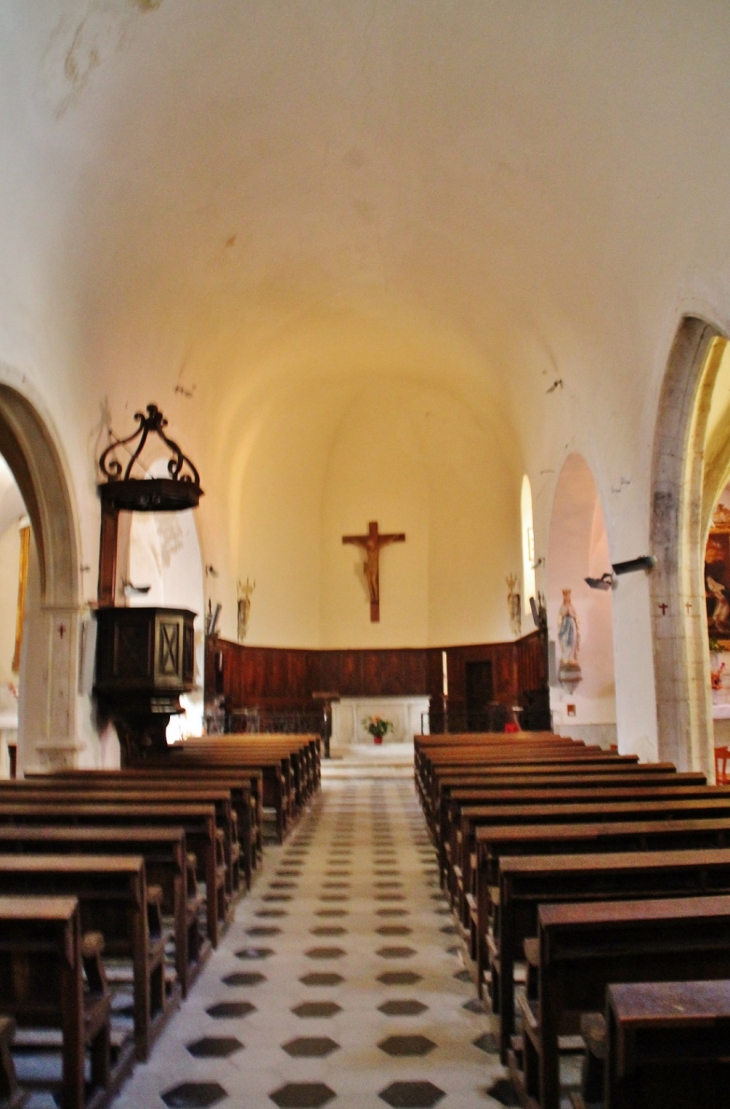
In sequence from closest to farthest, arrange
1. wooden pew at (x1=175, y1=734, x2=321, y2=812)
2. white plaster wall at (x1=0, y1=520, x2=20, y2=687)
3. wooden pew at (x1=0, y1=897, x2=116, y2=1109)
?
wooden pew at (x1=0, y1=897, x2=116, y2=1109) → wooden pew at (x1=175, y1=734, x2=321, y2=812) → white plaster wall at (x1=0, y1=520, x2=20, y2=687)

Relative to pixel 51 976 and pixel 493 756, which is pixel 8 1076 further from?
pixel 493 756

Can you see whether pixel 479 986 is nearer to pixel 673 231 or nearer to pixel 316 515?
pixel 673 231

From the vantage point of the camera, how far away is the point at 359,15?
8445 millimetres

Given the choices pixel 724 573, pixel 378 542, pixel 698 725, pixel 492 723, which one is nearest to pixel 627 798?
pixel 698 725

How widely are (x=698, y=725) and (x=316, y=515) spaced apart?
1424cm

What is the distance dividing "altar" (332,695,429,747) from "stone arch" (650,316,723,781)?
426 inches

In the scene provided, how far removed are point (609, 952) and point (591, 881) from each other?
0.86 metres

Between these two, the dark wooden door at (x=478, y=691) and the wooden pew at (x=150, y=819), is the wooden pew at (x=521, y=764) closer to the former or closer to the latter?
the wooden pew at (x=150, y=819)

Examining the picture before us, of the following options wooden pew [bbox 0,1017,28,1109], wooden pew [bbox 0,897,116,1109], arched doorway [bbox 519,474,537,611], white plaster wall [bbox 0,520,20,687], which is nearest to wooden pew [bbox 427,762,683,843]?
wooden pew [bbox 0,897,116,1109]

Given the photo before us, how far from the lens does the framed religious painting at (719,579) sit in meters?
13.7

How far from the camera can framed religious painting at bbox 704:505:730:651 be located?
13.7 meters

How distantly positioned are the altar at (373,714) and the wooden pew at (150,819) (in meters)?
14.7

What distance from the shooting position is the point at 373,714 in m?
20.2

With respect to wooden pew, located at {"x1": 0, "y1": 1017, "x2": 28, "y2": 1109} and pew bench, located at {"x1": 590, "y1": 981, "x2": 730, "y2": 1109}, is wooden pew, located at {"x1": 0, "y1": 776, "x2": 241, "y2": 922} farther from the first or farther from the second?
pew bench, located at {"x1": 590, "y1": 981, "x2": 730, "y2": 1109}
